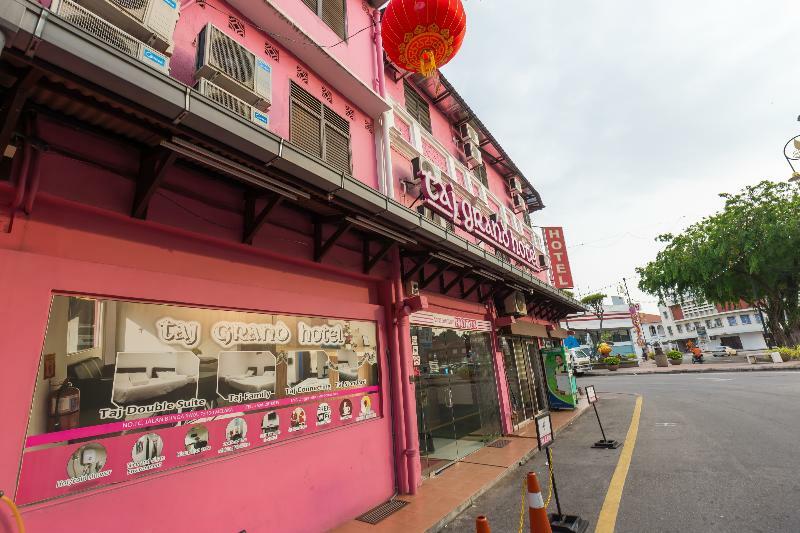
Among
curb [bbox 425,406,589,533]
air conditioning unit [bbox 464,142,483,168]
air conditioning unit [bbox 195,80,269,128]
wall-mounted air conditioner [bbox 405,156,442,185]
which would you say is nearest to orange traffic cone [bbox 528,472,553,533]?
curb [bbox 425,406,589,533]

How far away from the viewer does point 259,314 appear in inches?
201

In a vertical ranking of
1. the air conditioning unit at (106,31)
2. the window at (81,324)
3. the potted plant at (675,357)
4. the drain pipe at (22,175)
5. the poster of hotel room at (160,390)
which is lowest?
the potted plant at (675,357)

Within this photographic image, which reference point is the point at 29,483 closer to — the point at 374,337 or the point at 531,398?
the point at 374,337

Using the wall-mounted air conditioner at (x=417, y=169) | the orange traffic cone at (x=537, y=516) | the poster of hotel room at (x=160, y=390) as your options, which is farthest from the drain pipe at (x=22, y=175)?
the wall-mounted air conditioner at (x=417, y=169)

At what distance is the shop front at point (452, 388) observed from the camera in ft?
25.8

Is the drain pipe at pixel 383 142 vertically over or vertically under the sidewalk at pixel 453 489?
over

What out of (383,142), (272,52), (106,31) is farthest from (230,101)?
(383,142)

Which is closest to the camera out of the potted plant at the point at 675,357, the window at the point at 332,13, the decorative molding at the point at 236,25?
the decorative molding at the point at 236,25

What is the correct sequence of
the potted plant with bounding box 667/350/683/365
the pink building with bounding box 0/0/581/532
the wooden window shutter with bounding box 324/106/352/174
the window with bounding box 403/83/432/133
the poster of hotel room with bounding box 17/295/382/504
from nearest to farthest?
the pink building with bounding box 0/0/581/532, the poster of hotel room with bounding box 17/295/382/504, the wooden window shutter with bounding box 324/106/352/174, the window with bounding box 403/83/432/133, the potted plant with bounding box 667/350/683/365

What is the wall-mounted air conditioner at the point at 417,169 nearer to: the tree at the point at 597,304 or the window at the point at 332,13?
the window at the point at 332,13

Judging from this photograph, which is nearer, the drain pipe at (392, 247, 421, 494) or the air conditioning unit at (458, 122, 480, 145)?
the drain pipe at (392, 247, 421, 494)

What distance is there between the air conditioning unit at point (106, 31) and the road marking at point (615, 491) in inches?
291

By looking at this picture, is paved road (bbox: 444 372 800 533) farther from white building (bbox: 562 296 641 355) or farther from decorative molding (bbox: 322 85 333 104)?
white building (bbox: 562 296 641 355)

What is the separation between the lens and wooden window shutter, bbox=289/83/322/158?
255 inches
